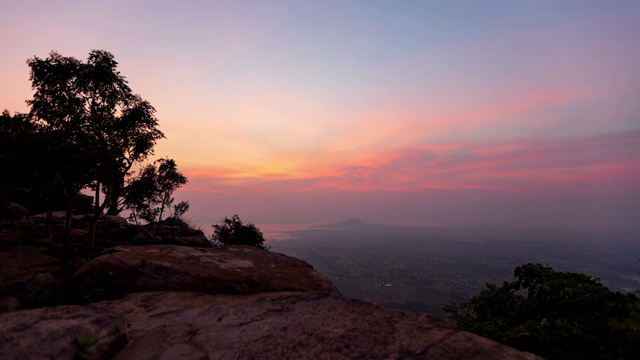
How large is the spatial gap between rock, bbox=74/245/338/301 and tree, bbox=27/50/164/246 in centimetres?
1511

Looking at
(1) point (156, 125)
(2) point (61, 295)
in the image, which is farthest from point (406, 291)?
(2) point (61, 295)

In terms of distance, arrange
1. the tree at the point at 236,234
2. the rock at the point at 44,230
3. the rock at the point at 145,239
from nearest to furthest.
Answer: the rock at the point at 145,239 < the rock at the point at 44,230 < the tree at the point at 236,234

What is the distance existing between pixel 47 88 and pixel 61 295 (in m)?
25.0

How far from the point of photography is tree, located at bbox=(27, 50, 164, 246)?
22.4 m

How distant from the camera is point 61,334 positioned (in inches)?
191

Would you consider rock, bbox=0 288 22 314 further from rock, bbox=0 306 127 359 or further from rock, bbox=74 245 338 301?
rock, bbox=0 306 127 359

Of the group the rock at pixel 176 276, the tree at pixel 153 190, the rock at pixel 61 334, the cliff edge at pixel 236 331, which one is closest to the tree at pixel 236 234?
the tree at pixel 153 190

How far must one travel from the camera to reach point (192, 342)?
5.47 metres

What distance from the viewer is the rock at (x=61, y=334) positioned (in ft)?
14.7

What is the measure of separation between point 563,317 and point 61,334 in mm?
8871

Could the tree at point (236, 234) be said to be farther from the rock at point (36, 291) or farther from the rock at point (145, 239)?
the rock at point (36, 291)

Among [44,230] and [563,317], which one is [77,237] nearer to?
[44,230]

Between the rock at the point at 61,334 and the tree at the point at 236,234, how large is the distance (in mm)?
35627

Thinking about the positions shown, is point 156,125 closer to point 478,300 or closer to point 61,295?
point 61,295
